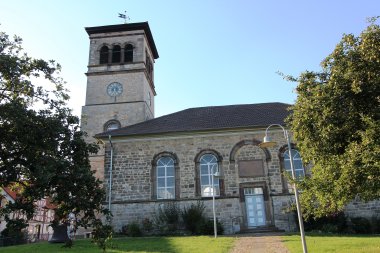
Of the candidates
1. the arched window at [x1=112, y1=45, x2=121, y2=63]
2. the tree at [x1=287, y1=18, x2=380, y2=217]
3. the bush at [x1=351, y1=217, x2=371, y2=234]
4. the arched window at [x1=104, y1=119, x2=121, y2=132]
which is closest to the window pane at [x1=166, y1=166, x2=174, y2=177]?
the arched window at [x1=104, y1=119, x2=121, y2=132]

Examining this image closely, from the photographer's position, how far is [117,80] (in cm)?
3234

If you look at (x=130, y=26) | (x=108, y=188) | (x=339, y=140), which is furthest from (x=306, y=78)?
(x=130, y=26)

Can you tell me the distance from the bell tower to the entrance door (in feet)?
39.3

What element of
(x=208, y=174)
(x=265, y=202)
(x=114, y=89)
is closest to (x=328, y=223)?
(x=265, y=202)

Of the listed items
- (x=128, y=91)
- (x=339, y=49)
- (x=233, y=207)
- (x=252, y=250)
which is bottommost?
(x=252, y=250)

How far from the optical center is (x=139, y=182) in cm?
2220

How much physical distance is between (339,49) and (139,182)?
1553cm

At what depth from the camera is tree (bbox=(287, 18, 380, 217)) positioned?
8.45m

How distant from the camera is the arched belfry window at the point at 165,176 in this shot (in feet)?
71.9

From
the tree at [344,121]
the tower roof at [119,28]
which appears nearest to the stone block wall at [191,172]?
the tree at [344,121]

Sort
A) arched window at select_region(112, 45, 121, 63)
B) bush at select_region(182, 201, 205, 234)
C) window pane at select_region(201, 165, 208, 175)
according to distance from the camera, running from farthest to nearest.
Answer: arched window at select_region(112, 45, 121, 63) → window pane at select_region(201, 165, 208, 175) → bush at select_region(182, 201, 205, 234)

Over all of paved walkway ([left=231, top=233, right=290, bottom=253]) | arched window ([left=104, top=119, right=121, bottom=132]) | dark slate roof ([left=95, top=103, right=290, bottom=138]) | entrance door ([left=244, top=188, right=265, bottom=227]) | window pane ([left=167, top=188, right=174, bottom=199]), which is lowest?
paved walkway ([left=231, top=233, right=290, bottom=253])

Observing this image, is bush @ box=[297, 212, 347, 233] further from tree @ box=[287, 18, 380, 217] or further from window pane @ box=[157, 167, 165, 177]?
tree @ box=[287, 18, 380, 217]

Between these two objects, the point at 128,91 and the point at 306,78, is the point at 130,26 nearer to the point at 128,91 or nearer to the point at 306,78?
the point at 128,91
